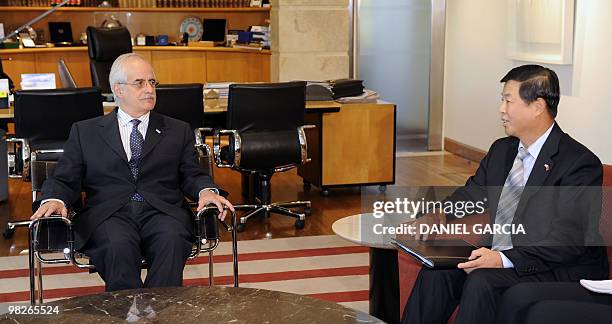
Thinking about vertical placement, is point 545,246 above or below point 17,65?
below

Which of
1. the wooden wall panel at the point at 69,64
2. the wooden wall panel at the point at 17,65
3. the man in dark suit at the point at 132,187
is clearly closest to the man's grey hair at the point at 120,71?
the man in dark suit at the point at 132,187

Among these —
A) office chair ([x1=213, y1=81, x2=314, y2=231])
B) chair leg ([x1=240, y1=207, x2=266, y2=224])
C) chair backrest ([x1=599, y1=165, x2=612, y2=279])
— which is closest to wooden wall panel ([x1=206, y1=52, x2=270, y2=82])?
chair leg ([x1=240, y1=207, x2=266, y2=224])

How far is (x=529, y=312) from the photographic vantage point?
278 cm

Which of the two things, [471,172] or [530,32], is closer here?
[530,32]

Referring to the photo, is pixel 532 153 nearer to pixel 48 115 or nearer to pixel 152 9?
pixel 48 115

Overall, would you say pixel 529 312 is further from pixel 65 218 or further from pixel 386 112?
pixel 386 112

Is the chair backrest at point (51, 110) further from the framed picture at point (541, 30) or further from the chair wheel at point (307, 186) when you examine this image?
the framed picture at point (541, 30)

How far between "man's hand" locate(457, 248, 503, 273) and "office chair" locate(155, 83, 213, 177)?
9.01 ft

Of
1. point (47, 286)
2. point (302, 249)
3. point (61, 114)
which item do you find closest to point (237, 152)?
point (302, 249)

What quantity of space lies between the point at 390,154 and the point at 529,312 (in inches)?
156

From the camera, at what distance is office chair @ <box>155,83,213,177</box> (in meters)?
5.41

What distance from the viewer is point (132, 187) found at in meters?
3.81

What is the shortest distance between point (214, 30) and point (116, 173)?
6.77 meters

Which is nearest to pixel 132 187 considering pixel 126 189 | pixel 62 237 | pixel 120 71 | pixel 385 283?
pixel 126 189
